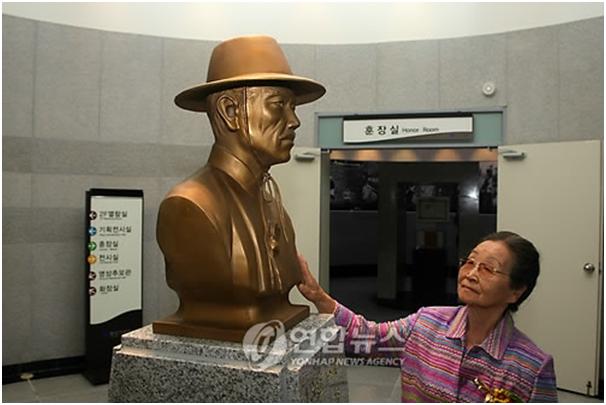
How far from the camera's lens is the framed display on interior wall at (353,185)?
29.6 feet

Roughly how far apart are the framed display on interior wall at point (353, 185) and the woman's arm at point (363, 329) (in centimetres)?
671

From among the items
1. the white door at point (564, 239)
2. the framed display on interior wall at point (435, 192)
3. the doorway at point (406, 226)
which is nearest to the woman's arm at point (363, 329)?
the white door at point (564, 239)

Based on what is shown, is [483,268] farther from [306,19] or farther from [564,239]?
[306,19]

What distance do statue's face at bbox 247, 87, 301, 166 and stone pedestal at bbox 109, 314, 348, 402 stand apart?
0.60 m

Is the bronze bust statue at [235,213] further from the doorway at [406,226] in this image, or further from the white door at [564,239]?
the doorway at [406,226]

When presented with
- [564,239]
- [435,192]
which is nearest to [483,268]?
[564,239]

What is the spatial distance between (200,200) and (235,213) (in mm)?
135

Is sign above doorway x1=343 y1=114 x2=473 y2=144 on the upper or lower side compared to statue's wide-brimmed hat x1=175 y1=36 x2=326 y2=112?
upper

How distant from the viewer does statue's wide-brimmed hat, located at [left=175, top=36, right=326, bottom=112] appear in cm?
179

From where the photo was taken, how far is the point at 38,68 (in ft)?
13.1

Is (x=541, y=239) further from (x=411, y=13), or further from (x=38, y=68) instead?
(x=38, y=68)

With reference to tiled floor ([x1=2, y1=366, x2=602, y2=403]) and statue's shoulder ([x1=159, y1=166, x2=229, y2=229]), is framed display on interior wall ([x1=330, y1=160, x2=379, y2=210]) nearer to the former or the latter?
tiled floor ([x1=2, y1=366, x2=602, y2=403])

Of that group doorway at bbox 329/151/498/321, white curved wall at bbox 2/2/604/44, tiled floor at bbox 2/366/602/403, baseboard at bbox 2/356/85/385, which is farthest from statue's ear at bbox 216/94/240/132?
doorway at bbox 329/151/498/321

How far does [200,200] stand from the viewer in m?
1.70
